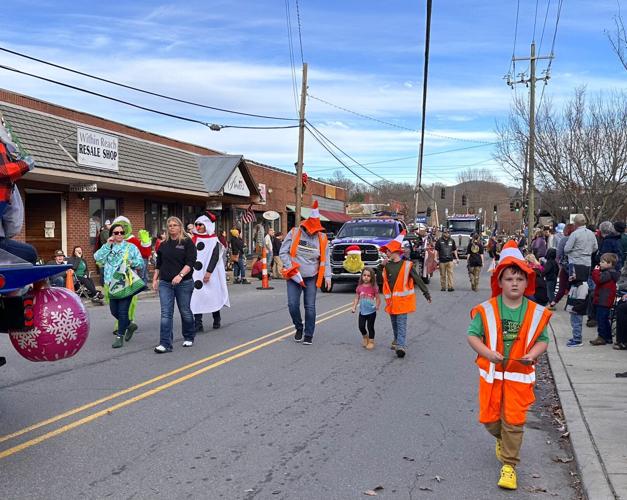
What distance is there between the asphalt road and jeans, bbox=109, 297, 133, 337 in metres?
0.30

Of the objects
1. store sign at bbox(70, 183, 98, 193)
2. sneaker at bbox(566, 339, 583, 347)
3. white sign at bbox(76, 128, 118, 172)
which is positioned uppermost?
white sign at bbox(76, 128, 118, 172)

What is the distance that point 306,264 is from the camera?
31.8ft

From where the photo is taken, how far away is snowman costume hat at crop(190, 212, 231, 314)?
1040 cm

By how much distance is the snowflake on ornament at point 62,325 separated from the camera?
15.4 ft

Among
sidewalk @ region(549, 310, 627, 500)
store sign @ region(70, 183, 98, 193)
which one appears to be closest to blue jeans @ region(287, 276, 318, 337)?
sidewalk @ region(549, 310, 627, 500)

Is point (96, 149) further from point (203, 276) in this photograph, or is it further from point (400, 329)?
point (400, 329)

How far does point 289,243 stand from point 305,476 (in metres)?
5.51

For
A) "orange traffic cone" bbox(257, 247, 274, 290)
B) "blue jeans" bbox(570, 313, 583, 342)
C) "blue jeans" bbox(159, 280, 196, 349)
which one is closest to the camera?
"blue jeans" bbox(159, 280, 196, 349)

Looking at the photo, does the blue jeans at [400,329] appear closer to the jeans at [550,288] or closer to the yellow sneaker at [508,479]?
the yellow sneaker at [508,479]

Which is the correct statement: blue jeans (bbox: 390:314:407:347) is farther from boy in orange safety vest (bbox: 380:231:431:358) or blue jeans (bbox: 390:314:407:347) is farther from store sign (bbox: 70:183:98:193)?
store sign (bbox: 70:183:98:193)

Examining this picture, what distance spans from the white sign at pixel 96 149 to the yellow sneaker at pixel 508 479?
15.9 metres

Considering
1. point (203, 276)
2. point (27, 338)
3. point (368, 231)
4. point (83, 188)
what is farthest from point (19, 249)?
point (368, 231)

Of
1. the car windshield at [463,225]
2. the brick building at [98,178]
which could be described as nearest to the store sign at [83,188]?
the brick building at [98,178]

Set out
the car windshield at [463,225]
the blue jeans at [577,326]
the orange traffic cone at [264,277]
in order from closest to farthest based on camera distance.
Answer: the blue jeans at [577,326] < the orange traffic cone at [264,277] < the car windshield at [463,225]
